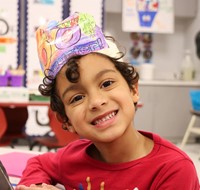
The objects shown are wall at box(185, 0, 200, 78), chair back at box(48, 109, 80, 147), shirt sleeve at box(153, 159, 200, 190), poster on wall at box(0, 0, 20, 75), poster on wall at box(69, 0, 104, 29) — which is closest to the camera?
shirt sleeve at box(153, 159, 200, 190)

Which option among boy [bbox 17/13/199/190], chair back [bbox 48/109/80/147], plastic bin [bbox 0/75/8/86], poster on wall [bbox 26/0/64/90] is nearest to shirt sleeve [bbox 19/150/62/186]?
boy [bbox 17/13/199/190]

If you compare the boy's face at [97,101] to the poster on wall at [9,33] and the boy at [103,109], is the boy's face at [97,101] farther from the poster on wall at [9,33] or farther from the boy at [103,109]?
the poster on wall at [9,33]

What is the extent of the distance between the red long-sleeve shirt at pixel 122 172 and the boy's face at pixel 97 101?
0.28 feet

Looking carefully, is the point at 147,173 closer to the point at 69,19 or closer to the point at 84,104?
the point at 84,104

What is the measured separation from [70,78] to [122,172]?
0.24 m

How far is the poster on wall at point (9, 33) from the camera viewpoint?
5.39 meters

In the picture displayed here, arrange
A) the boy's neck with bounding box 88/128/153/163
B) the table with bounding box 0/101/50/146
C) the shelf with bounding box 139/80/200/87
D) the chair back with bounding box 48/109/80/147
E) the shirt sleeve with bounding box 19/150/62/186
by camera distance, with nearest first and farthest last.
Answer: the boy's neck with bounding box 88/128/153/163 < the shirt sleeve with bounding box 19/150/62/186 < the chair back with bounding box 48/109/80/147 < the table with bounding box 0/101/50/146 < the shelf with bounding box 139/80/200/87

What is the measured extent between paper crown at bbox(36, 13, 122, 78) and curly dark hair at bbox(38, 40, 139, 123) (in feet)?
0.05

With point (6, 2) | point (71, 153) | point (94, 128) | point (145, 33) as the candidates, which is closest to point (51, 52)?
point (94, 128)

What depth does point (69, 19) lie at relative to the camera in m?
0.95

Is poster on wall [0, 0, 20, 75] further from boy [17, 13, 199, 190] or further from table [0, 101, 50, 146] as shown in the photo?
boy [17, 13, 199, 190]

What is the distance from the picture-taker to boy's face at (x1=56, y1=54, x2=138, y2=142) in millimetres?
896

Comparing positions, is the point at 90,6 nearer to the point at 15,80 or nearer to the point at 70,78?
the point at 15,80

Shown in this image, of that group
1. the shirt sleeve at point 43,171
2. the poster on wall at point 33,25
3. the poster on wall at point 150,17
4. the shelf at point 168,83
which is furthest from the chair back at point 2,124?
the poster on wall at point 150,17
